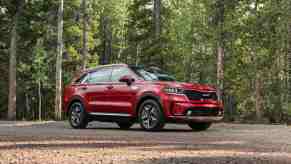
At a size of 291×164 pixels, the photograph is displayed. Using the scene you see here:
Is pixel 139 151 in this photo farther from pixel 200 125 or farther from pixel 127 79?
pixel 200 125

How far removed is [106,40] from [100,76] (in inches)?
2165

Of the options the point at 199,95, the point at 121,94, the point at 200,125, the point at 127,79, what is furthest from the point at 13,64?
the point at 199,95

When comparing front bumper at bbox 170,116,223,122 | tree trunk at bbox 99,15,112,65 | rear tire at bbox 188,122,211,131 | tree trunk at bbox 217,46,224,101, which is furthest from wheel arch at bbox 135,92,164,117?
tree trunk at bbox 99,15,112,65

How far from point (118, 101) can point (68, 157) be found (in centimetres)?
766

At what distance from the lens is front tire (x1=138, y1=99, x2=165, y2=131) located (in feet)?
48.1

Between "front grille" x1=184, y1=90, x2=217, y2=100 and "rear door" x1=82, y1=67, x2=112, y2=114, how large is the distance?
2.60m

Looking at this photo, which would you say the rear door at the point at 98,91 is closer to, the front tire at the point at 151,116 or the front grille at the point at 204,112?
the front tire at the point at 151,116

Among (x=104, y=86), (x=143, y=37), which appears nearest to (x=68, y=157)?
(x=104, y=86)

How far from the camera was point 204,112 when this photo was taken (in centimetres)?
1495

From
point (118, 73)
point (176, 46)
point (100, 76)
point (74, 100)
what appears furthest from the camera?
point (176, 46)

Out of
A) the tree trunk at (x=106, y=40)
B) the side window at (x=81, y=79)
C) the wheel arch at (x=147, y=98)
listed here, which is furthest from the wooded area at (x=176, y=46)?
the wheel arch at (x=147, y=98)

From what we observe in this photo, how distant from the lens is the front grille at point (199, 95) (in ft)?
48.0

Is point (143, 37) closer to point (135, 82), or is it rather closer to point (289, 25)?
Answer: point (289, 25)

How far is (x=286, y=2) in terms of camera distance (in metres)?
27.2
